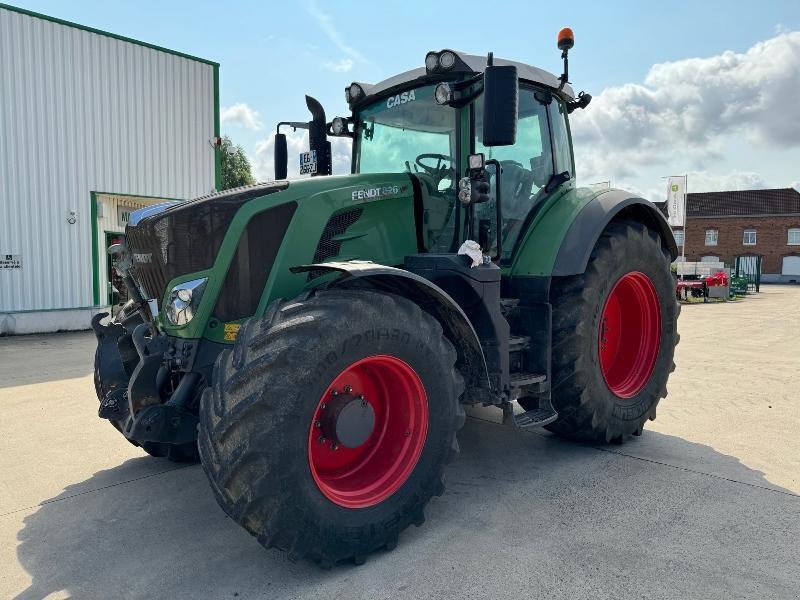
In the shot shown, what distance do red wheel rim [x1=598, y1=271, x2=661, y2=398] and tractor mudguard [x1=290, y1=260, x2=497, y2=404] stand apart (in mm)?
1593

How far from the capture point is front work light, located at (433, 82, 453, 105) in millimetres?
3584

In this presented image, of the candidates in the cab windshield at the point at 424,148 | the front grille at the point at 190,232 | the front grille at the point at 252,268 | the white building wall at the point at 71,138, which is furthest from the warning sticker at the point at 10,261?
the front grille at the point at 252,268

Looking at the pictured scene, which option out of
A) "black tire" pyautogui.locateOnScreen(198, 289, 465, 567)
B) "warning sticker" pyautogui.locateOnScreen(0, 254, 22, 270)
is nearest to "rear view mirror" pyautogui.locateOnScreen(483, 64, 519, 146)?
"black tire" pyautogui.locateOnScreen(198, 289, 465, 567)

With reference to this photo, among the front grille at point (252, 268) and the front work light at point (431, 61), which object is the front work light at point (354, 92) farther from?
the front grille at point (252, 268)

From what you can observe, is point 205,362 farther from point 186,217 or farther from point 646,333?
point 646,333

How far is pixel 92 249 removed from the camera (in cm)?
1187

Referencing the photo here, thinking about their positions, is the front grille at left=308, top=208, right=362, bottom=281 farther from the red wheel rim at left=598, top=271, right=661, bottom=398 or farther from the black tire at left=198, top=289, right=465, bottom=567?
the red wheel rim at left=598, top=271, right=661, bottom=398

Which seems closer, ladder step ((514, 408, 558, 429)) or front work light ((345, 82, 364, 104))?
ladder step ((514, 408, 558, 429))

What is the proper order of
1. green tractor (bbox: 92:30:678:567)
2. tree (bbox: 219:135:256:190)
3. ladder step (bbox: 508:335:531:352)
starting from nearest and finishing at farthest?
green tractor (bbox: 92:30:678:567) → ladder step (bbox: 508:335:531:352) → tree (bbox: 219:135:256:190)

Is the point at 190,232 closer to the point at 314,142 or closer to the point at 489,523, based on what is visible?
the point at 314,142

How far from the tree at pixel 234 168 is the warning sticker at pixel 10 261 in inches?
781

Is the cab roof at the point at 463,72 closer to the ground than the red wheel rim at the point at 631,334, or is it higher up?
higher up

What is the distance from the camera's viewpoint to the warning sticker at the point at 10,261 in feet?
35.2

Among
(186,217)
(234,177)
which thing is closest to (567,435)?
(186,217)
